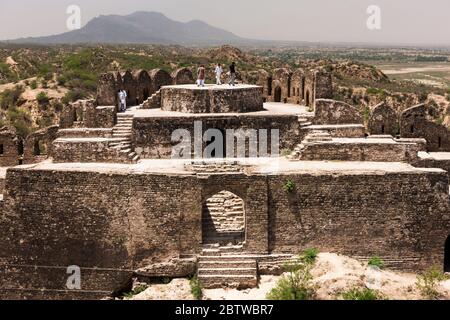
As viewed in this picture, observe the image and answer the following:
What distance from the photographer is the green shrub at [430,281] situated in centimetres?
1366

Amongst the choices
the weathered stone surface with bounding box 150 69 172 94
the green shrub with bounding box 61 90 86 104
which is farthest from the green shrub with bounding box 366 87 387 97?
the weathered stone surface with bounding box 150 69 172 94

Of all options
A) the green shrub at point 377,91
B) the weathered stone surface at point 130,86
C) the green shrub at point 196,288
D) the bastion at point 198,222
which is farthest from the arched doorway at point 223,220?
the green shrub at point 377,91

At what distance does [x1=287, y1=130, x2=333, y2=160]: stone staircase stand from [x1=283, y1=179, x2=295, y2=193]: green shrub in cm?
210

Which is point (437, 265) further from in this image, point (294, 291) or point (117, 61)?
point (117, 61)

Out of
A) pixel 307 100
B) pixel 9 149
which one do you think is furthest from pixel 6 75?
pixel 307 100

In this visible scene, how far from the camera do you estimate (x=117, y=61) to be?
1956 inches

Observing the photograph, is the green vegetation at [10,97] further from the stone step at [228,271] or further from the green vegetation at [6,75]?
the stone step at [228,271]

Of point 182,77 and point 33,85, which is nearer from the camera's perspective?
point 182,77

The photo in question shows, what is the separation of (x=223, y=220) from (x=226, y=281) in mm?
2561

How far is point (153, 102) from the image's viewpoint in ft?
68.5

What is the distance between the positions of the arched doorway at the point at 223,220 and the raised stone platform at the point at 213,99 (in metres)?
2.88

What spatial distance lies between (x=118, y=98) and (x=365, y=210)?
9888 mm

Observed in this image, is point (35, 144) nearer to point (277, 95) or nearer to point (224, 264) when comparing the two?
point (224, 264)

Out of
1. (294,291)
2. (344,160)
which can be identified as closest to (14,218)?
(294,291)
